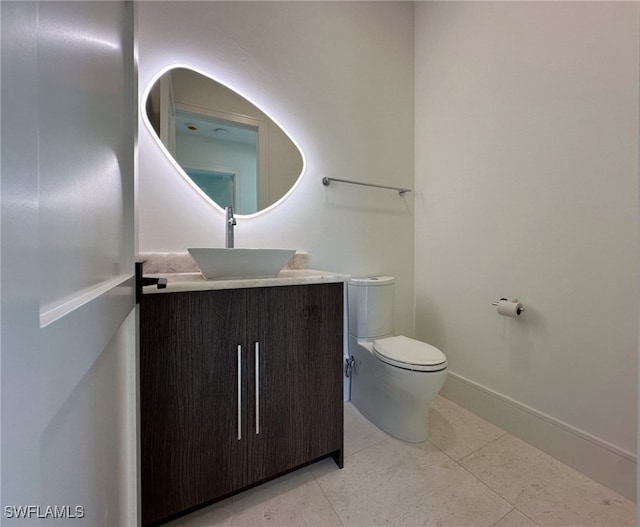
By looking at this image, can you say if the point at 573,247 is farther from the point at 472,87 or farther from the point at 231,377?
the point at 231,377

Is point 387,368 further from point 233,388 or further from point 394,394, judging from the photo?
point 233,388

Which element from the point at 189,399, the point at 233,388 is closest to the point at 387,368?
the point at 233,388

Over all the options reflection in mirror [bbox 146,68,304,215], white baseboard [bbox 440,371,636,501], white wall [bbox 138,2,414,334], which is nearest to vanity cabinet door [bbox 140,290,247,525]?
white wall [bbox 138,2,414,334]

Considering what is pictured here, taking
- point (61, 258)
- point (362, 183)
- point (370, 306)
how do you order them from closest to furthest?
1. point (61, 258)
2. point (370, 306)
3. point (362, 183)

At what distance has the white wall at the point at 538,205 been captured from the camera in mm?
1113

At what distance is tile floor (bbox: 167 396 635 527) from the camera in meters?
0.99

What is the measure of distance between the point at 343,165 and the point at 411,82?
930mm

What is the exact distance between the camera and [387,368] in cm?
140

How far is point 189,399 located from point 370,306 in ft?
3.53

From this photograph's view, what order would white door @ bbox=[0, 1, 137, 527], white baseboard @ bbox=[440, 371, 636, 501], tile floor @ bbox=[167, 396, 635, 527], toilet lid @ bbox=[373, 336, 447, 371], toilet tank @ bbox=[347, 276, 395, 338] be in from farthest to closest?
1. toilet tank @ bbox=[347, 276, 395, 338]
2. toilet lid @ bbox=[373, 336, 447, 371]
3. white baseboard @ bbox=[440, 371, 636, 501]
4. tile floor @ bbox=[167, 396, 635, 527]
5. white door @ bbox=[0, 1, 137, 527]

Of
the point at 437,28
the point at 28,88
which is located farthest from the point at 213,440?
the point at 437,28

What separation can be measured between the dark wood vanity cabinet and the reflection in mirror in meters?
0.73

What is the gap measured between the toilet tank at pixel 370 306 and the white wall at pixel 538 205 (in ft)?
1.50

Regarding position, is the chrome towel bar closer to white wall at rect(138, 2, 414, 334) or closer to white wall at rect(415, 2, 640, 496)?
white wall at rect(138, 2, 414, 334)
